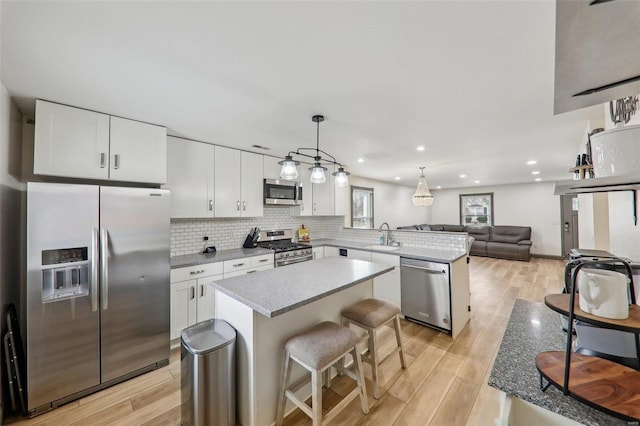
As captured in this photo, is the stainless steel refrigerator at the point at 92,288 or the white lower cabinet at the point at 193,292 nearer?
the stainless steel refrigerator at the point at 92,288

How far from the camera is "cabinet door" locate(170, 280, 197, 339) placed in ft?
8.44

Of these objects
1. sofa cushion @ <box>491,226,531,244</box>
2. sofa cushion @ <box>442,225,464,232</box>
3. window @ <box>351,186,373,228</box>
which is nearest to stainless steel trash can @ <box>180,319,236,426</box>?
window @ <box>351,186,373,228</box>

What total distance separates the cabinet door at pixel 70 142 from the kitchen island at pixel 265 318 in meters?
1.61

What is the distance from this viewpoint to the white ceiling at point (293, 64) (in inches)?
45.0

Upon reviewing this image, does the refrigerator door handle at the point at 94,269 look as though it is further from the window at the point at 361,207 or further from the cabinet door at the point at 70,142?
the window at the point at 361,207

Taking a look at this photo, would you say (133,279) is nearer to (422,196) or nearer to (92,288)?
(92,288)

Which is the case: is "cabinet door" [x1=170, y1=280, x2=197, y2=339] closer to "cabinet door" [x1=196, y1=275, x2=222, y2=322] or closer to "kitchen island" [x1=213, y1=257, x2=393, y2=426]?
"cabinet door" [x1=196, y1=275, x2=222, y2=322]

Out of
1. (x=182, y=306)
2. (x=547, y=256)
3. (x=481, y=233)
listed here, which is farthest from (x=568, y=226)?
(x=182, y=306)

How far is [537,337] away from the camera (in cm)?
116

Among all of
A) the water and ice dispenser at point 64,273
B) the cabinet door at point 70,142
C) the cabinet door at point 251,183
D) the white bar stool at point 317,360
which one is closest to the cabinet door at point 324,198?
the cabinet door at point 251,183

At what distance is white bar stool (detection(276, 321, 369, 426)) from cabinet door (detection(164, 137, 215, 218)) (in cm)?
218

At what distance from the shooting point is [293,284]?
179 centimetres

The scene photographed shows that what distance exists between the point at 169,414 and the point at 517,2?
10.7 ft

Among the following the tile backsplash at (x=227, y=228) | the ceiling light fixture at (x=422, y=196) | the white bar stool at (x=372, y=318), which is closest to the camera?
the white bar stool at (x=372, y=318)
